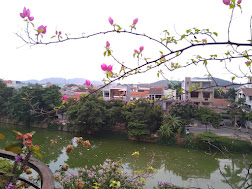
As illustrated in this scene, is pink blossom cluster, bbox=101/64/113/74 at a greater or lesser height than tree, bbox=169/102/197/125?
greater

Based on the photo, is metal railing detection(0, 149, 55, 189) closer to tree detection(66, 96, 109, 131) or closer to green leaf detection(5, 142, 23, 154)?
green leaf detection(5, 142, 23, 154)

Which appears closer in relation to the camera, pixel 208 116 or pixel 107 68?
pixel 107 68

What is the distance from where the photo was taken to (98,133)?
877 centimetres

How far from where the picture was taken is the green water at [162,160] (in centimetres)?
459

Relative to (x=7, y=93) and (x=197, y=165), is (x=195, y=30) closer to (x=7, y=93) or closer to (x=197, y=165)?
(x=197, y=165)

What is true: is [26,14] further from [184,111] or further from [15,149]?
[184,111]

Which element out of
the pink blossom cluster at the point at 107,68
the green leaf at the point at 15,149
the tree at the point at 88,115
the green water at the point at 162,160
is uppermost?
the pink blossom cluster at the point at 107,68

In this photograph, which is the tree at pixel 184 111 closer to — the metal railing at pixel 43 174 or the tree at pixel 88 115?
the tree at pixel 88 115

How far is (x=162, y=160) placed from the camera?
586 cm

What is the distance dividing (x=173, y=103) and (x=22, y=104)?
23.3ft

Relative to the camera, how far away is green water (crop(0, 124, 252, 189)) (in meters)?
4.59

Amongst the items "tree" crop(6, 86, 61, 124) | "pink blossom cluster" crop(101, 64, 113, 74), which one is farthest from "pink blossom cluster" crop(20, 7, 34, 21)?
"tree" crop(6, 86, 61, 124)

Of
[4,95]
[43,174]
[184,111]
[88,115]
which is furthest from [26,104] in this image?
[43,174]

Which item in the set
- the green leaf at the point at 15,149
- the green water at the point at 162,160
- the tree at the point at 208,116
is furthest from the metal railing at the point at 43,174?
the tree at the point at 208,116
